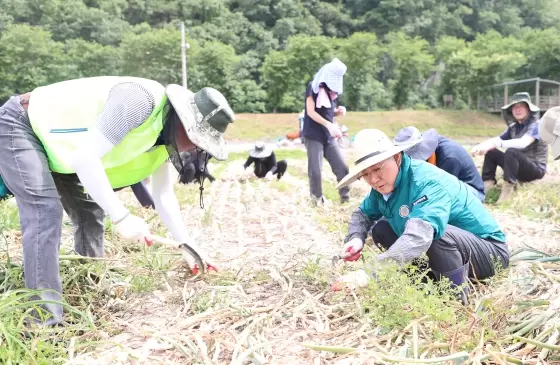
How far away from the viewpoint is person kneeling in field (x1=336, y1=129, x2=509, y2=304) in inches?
98.7

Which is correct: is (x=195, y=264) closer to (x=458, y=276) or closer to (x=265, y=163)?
(x=458, y=276)

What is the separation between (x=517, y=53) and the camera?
136ft

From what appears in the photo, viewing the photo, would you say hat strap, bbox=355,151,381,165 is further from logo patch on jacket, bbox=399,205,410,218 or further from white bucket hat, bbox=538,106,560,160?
white bucket hat, bbox=538,106,560,160

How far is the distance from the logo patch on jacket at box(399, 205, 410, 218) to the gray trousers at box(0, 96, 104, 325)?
5.03 feet

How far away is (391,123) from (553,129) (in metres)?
30.9

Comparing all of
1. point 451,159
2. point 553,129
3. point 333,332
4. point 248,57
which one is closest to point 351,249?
point 333,332

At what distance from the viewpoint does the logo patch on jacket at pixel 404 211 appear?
2688mm

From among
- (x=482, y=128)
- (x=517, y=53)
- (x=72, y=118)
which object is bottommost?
(x=482, y=128)

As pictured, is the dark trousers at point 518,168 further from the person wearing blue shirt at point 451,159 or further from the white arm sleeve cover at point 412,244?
the white arm sleeve cover at point 412,244

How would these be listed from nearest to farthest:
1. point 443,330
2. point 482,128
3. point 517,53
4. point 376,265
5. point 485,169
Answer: point 443,330 < point 376,265 < point 485,169 < point 482,128 < point 517,53

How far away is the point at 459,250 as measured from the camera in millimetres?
2729

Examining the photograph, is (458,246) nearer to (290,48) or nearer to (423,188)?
(423,188)

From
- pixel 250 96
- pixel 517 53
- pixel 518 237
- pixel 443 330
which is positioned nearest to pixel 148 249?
pixel 443 330

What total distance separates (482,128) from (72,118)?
34.9m
